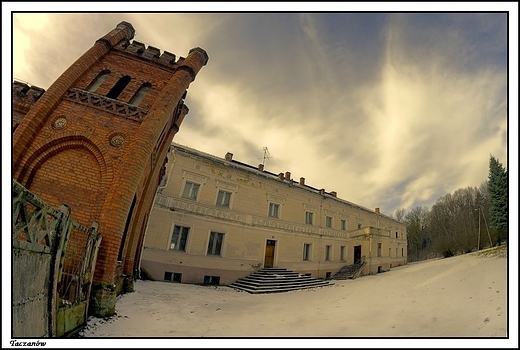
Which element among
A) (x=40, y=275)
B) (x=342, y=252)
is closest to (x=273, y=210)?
(x=342, y=252)

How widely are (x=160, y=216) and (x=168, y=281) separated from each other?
4.50m

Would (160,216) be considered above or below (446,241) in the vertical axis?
below

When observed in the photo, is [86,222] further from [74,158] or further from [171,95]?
[171,95]

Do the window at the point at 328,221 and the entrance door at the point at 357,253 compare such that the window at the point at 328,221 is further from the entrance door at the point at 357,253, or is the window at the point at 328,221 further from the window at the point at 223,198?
the window at the point at 223,198

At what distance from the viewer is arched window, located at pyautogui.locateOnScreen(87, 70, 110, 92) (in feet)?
30.1

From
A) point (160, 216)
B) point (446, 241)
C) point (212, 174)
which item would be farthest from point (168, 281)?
point (446, 241)

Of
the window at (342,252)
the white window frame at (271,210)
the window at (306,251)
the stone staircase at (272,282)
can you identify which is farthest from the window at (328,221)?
the stone staircase at (272,282)

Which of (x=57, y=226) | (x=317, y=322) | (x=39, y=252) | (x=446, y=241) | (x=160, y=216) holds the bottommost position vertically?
(x=317, y=322)

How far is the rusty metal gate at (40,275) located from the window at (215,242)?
1305cm

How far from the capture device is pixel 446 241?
32.9 meters

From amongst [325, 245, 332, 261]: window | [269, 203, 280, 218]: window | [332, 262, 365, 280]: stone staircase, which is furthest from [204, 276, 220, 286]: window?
[332, 262, 365, 280]: stone staircase

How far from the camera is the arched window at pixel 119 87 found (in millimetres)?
9417

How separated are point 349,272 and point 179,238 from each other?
59.3 ft

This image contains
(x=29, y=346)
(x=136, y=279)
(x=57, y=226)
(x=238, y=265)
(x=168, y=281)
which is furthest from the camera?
(x=238, y=265)
